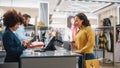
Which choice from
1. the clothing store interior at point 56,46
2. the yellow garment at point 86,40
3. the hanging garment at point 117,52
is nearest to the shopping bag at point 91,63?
the clothing store interior at point 56,46

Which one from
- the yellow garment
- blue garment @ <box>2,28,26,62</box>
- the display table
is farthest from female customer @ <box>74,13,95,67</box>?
blue garment @ <box>2,28,26,62</box>

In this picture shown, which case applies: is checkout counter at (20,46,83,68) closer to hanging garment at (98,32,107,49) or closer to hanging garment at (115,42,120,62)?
hanging garment at (98,32,107,49)

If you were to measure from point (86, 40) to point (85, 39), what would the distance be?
25mm

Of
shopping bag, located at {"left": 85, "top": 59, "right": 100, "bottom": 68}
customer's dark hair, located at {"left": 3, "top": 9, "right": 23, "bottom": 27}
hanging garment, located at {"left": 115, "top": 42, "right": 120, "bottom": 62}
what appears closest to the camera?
customer's dark hair, located at {"left": 3, "top": 9, "right": 23, "bottom": 27}

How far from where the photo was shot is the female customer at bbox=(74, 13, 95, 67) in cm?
306

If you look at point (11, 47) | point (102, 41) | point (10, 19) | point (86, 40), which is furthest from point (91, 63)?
point (102, 41)

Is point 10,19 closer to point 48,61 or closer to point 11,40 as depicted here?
point 11,40

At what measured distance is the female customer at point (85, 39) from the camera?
120 inches

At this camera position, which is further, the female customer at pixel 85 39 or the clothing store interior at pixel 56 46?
the female customer at pixel 85 39

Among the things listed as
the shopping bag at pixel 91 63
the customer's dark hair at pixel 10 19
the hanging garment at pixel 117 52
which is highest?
the customer's dark hair at pixel 10 19

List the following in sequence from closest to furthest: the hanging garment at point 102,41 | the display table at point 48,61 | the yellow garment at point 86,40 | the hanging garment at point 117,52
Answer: the display table at point 48,61 < the yellow garment at point 86,40 < the hanging garment at point 102,41 < the hanging garment at point 117,52

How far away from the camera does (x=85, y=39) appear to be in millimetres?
3162

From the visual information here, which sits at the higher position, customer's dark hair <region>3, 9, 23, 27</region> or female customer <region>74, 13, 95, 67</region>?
customer's dark hair <region>3, 9, 23, 27</region>

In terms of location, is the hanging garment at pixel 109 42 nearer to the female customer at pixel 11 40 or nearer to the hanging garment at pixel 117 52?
the hanging garment at pixel 117 52
